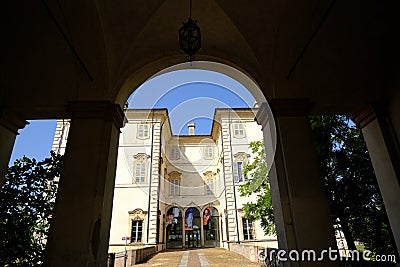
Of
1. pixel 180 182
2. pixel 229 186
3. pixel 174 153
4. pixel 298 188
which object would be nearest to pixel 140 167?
pixel 180 182

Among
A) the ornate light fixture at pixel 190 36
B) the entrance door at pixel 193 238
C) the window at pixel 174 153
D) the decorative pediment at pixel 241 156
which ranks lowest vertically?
the entrance door at pixel 193 238

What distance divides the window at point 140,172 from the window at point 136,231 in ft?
9.26

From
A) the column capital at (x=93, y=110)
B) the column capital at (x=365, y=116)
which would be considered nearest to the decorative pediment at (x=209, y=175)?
the column capital at (x=365, y=116)

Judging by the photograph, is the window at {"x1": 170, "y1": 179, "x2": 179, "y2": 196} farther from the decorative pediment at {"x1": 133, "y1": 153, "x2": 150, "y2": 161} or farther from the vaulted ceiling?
the vaulted ceiling

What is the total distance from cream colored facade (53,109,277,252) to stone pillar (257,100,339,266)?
1330 centimetres

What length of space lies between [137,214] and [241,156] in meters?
8.38

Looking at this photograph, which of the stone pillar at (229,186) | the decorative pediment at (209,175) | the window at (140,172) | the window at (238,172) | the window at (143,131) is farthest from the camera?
the decorative pediment at (209,175)

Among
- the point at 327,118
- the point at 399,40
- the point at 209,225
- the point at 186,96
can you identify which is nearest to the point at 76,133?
the point at 186,96

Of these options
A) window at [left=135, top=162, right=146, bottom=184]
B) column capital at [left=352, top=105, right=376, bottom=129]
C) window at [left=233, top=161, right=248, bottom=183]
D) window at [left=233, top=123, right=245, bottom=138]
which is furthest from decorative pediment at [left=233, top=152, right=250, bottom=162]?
column capital at [left=352, top=105, right=376, bottom=129]

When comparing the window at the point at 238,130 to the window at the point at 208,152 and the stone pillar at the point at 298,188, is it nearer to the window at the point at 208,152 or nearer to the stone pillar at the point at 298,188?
the window at the point at 208,152

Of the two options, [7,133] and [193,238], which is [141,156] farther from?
[7,133]

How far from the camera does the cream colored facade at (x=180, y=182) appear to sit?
1620 centimetres

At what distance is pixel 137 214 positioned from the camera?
1630 cm

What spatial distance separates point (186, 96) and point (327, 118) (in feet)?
13.3
